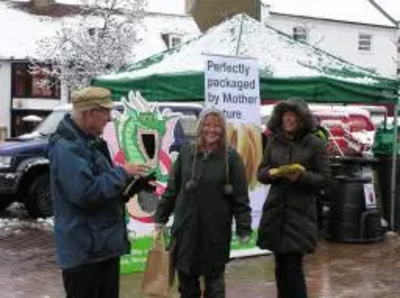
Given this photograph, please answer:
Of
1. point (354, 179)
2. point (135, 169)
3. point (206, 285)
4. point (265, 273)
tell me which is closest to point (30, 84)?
point (354, 179)

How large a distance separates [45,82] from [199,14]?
28440 mm

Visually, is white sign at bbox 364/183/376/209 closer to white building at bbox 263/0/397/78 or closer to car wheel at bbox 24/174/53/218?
car wheel at bbox 24/174/53/218

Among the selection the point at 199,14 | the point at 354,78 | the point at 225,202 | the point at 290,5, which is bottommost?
the point at 225,202

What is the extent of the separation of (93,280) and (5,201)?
31.4ft

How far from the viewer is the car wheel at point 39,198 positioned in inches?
Result: 509

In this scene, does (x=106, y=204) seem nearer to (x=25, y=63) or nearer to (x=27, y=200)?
(x=27, y=200)

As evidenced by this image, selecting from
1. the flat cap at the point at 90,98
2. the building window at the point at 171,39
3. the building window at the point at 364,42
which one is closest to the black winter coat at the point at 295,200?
the flat cap at the point at 90,98

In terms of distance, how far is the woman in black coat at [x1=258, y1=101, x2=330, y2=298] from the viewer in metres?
5.95

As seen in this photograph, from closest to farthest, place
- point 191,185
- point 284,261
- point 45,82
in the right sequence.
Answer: point 191,185
point 284,261
point 45,82

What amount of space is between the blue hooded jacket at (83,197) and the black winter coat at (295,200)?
69.1 inches

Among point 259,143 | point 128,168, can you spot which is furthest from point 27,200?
point 128,168

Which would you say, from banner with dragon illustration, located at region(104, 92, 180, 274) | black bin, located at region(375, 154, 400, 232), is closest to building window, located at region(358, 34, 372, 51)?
black bin, located at region(375, 154, 400, 232)

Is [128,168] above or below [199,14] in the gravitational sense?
below

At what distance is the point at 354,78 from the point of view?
412 inches
